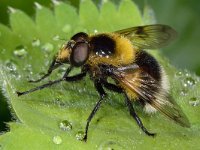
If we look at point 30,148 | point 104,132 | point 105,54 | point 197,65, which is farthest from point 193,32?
point 30,148

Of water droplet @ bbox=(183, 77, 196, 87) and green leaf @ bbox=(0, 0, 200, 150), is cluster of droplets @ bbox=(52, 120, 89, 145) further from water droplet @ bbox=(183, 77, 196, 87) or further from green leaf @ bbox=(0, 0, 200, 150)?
water droplet @ bbox=(183, 77, 196, 87)

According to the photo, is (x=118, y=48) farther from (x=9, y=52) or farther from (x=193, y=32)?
(x=193, y=32)

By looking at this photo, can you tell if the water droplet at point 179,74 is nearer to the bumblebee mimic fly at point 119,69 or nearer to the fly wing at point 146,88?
the bumblebee mimic fly at point 119,69

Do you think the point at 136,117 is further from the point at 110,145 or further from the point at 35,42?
the point at 35,42

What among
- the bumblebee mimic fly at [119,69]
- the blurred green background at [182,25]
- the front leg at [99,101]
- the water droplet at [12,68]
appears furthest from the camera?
the blurred green background at [182,25]

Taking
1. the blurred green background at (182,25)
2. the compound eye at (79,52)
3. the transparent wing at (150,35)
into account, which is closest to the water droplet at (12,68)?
the compound eye at (79,52)

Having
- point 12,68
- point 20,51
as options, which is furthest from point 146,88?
point 20,51
